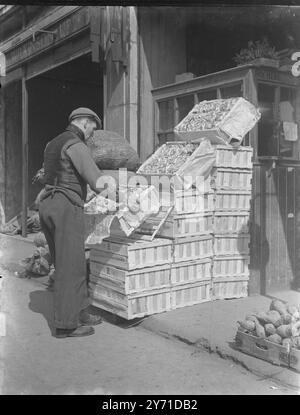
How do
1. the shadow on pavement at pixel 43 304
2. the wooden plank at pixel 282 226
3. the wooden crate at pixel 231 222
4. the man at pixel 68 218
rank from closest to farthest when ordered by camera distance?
the man at pixel 68 218, the shadow on pavement at pixel 43 304, the wooden crate at pixel 231 222, the wooden plank at pixel 282 226

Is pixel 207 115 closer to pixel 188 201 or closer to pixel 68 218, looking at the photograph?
pixel 188 201

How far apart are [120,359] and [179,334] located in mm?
784

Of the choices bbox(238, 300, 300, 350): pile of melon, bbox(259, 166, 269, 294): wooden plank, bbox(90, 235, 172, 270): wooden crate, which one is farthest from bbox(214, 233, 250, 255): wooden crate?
bbox(238, 300, 300, 350): pile of melon

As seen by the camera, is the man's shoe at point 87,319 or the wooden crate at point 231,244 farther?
the wooden crate at point 231,244

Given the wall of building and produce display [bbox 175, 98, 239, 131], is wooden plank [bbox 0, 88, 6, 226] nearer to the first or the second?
the wall of building

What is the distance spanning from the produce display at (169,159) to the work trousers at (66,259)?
160cm

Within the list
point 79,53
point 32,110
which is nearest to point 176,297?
point 79,53

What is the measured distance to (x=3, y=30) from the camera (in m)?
13.8

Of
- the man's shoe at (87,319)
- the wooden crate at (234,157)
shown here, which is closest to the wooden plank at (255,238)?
the wooden crate at (234,157)

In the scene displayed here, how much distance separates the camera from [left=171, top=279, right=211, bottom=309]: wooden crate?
5.51 m

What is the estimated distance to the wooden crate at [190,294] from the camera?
18.1ft

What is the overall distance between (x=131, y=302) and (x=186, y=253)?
933 mm

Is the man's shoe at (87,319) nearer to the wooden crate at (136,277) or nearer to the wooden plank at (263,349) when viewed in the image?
the wooden crate at (136,277)

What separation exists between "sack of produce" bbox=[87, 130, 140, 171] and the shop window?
3.75 ft
